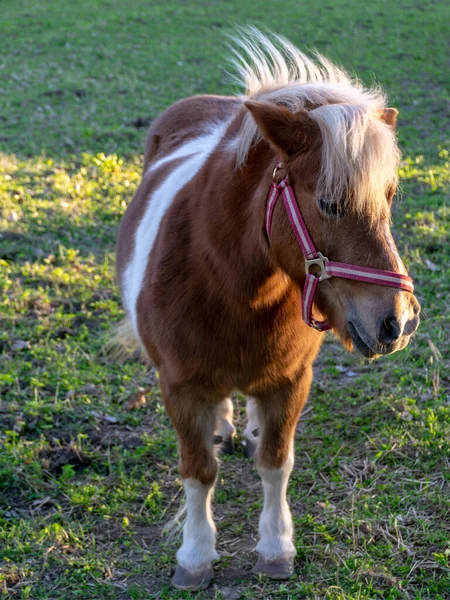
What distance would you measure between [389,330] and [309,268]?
308 millimetres

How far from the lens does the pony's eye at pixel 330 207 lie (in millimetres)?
2023

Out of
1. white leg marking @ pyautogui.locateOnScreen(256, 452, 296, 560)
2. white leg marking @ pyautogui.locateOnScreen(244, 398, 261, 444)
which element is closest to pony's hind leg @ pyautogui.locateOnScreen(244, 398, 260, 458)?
white leg marking @ pyautogui.locateOnScreen(244, 398, 261, 444)

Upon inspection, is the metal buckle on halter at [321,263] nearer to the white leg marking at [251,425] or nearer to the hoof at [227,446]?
the white leg marking at [251,425]

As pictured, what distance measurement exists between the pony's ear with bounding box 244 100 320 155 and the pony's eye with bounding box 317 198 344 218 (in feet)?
0.59

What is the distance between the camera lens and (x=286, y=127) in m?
2.09

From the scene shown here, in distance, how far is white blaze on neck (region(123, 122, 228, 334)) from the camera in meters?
2.93

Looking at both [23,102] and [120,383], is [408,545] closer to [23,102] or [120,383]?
[120,383]

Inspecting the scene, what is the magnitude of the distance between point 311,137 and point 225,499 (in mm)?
1862

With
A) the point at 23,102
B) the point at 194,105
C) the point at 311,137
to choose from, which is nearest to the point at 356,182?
the point at 311,137

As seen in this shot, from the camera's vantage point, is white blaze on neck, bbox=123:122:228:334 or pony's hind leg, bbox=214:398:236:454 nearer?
white blaze on neck, bbox=123:122:228:334

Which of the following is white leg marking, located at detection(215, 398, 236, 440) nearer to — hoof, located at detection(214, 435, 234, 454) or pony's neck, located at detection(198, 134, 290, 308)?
hoof, located at detection(214, 435, 234, 454)

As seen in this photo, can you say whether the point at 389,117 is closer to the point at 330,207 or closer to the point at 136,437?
the point at 330,207

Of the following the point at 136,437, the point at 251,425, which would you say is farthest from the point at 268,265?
the point at 136,437

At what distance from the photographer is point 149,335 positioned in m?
2.84
